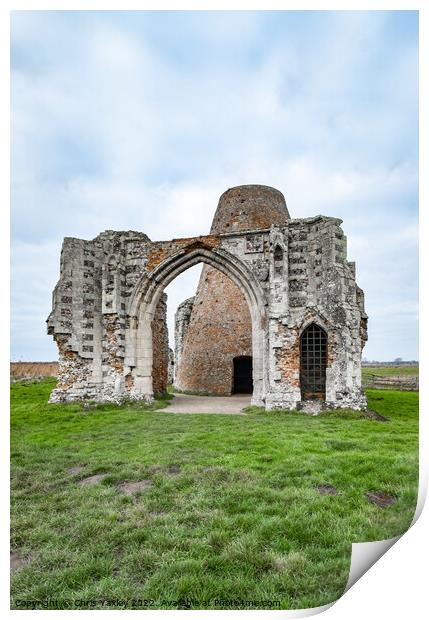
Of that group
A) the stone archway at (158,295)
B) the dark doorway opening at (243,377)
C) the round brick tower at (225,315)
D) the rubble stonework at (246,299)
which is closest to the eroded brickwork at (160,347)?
the rubble stonework at (246,299)

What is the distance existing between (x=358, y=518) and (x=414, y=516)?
1.64ft

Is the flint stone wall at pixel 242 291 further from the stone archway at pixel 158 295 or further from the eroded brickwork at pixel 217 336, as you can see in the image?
the eroded brickwork at pixel 217 336

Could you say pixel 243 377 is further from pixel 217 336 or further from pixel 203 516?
pixel 203 516

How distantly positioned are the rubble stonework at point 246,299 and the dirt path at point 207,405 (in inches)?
37.4

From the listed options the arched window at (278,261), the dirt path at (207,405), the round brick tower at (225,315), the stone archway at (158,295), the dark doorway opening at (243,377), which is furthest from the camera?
the dark doorway opening at (243,377)

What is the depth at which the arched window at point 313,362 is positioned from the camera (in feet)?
41.2

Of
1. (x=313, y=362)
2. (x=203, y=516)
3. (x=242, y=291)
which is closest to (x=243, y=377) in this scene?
(x=242, y=291)

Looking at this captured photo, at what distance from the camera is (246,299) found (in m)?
14.1

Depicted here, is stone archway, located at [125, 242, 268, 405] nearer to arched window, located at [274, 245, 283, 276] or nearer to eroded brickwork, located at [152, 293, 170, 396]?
arched window, located at [274, 245, 283, 276]

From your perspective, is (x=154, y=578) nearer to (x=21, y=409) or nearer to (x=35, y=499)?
(x=35, y=499)

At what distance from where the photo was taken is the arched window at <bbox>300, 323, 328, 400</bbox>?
12.5m

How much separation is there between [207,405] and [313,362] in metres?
4.28

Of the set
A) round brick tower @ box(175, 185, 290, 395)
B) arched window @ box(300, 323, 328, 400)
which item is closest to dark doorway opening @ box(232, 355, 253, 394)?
round brick tower @ box(175, 185, 290, 395)

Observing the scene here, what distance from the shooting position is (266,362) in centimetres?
1325
